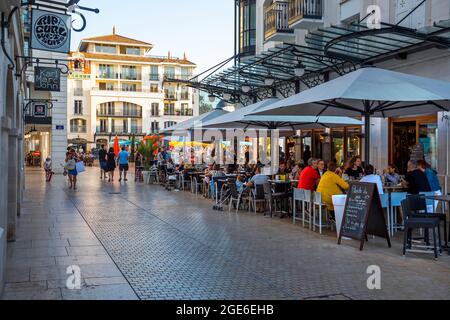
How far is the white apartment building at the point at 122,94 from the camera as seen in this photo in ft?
236

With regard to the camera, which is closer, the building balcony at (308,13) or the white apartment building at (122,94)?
the building balcony at (308,13)

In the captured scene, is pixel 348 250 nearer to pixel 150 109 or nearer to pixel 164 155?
pixel 164 155

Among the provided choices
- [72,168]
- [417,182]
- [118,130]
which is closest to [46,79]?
[72,168]

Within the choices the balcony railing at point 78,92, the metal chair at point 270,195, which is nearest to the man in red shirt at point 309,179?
the metal chair at point 270,195

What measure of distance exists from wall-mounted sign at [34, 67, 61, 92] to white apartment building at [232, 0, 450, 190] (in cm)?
726

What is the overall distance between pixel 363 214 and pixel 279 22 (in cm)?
1365

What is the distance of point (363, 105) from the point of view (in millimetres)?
10703

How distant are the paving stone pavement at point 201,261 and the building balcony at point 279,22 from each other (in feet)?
34.7

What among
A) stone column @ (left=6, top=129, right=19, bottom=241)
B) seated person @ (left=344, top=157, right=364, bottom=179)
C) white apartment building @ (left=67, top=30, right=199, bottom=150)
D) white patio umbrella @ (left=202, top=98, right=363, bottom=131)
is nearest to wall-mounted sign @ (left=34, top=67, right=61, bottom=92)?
white patio umbrella @ (left=202, top=98, right=363, bottom=131)

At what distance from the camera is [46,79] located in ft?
46.6

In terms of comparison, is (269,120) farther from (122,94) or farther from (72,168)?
(122,94)

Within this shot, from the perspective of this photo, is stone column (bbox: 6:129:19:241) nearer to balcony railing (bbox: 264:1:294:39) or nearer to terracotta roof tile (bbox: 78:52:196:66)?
balcony railing (bbox: 264:1:294:39)

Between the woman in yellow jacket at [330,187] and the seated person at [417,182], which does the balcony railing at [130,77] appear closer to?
the woman in yellow jacket at [330,187]

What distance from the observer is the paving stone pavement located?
5789 millimetres
